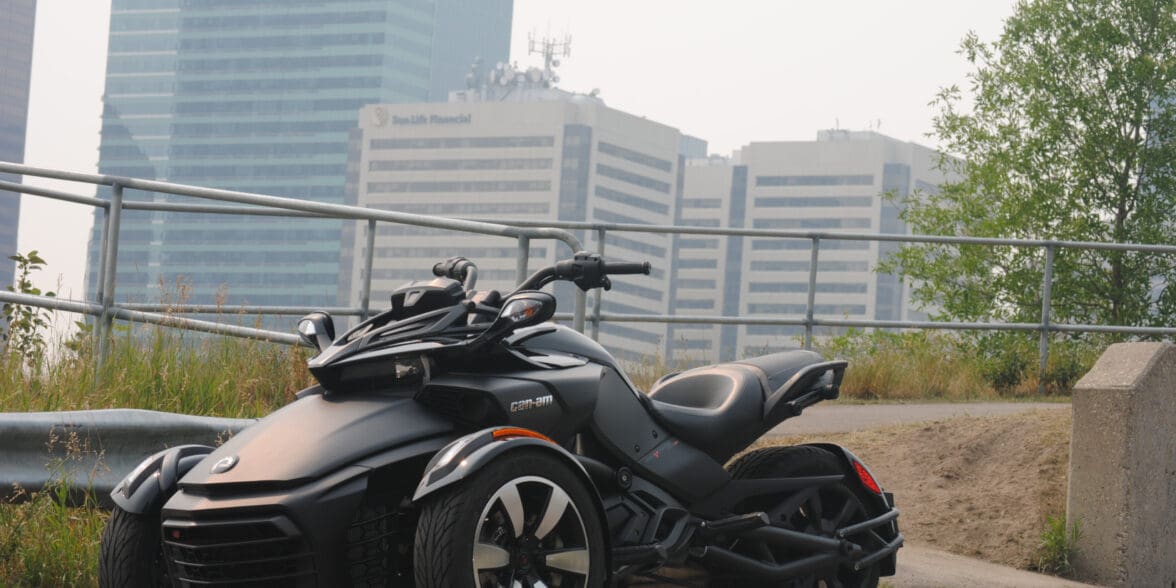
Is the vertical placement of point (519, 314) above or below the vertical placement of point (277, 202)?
below

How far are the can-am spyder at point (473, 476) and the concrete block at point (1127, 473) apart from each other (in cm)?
344

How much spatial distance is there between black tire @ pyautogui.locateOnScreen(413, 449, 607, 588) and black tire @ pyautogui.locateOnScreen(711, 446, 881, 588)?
1.05m

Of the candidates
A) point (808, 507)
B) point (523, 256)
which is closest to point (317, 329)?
point (808, 507)

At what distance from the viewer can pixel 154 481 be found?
418 centimetres

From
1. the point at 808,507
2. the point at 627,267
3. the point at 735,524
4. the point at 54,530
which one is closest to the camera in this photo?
the point at 627,267

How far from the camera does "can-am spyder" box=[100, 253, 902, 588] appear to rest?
12.3 ft

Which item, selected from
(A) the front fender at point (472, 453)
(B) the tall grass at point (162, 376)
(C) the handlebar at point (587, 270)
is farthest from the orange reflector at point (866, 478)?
(B) the tall grass at point (162, 376)

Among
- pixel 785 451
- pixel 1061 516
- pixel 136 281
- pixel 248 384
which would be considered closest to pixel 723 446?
pixel 785 451

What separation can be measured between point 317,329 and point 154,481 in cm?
70

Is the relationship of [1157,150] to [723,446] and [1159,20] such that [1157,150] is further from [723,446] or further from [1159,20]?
[723,446]

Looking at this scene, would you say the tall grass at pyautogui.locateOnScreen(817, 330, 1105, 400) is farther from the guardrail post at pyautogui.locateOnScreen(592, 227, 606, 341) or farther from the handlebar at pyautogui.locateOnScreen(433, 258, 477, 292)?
the handlebar at pyautogui.locateOnScreen(433, 258, 477, 292)

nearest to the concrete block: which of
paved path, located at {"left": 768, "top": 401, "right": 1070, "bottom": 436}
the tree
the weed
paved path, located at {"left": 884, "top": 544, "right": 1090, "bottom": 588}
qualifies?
the weed

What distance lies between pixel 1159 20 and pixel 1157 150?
276 centimetres

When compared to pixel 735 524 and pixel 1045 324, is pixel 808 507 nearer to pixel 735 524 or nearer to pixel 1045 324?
pixel 735 524
